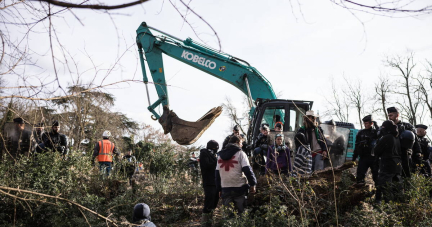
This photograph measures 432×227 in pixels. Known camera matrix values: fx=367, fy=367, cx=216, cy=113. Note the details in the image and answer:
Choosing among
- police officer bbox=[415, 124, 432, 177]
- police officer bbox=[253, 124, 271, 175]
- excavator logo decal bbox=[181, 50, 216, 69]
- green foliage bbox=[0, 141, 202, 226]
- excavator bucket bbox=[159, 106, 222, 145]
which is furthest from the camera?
excavator logo decal bbox=[181, 50, 216, 69]

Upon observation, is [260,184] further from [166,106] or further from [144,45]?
[144,45]

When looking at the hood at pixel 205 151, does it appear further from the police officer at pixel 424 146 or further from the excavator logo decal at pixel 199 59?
the excavator logo decal at pixel 199 59

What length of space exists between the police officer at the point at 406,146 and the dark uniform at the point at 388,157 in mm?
266

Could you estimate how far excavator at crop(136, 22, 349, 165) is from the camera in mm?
9320

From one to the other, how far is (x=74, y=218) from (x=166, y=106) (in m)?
4.21

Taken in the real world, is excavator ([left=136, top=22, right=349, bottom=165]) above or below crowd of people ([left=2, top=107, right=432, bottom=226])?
above

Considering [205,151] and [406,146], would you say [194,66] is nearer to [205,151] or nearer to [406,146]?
[205,151]

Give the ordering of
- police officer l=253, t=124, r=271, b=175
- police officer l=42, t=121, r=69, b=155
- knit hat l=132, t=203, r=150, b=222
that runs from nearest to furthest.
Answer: knit hat l=132, t=203, r=150, b=222 < police officer l=253, t=124, r=271, b=175 < police officer l=42, t=121, r=69, b=155

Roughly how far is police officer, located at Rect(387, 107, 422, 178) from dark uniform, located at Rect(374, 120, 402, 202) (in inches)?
10.5

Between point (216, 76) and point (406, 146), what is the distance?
6.12 meters

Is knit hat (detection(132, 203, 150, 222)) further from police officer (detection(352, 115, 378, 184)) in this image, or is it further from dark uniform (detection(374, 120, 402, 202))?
police officer (detection(352, 115, 378, 184))

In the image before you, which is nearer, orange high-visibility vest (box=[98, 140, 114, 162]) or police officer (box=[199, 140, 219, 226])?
police officer (box=[199, 140, 219, 226])

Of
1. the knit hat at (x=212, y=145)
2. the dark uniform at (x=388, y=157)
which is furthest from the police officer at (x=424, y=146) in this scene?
the knit hat at (x=212, y=145)

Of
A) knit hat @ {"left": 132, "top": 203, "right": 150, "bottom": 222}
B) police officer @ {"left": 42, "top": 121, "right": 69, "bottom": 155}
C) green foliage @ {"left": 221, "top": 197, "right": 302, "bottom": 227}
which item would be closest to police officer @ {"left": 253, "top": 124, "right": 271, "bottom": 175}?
green foliage @ {"left": 221, "top": 197, "right": 302, "bottom": 227}
